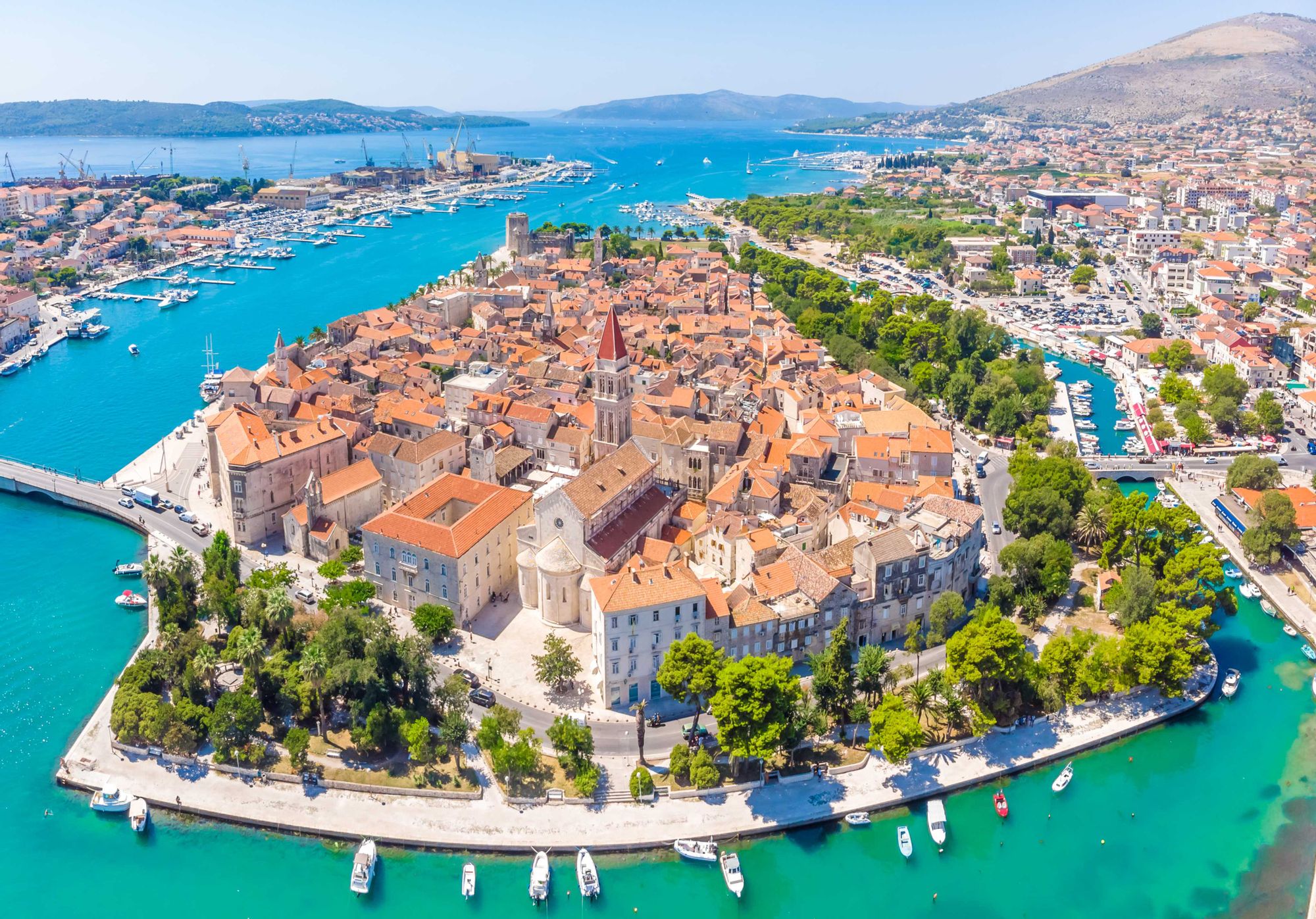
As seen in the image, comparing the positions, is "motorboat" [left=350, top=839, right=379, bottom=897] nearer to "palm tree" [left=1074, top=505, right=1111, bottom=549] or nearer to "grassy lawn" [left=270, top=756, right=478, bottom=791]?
"grassy lawn" [left=270, top=756, right=478, bottom=791]

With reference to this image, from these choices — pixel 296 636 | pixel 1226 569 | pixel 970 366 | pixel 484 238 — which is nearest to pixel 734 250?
pixel 484 238

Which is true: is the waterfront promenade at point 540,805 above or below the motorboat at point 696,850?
above

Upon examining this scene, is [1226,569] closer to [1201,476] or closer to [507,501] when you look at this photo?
[1201,476]

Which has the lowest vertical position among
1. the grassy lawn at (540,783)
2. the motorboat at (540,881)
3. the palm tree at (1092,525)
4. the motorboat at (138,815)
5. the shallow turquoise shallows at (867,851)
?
the shallow turquoise shallows at (867,851)

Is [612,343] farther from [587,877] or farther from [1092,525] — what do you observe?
[587,877]

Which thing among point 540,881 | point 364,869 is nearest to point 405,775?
point 364,869

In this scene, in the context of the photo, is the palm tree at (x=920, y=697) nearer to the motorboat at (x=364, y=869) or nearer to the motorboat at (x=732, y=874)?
the motorboat at (x=732, y=874)

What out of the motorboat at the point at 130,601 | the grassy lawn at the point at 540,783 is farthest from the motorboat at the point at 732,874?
the motorboat at the point at 130,601
